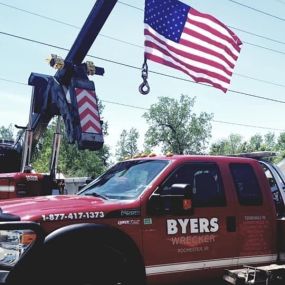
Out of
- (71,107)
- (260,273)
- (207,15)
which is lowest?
(260,273)

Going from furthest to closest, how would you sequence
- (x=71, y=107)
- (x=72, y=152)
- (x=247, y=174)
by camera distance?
Answer: 1. (x=72, y=152)
2. (x=71, y=107)
3. (x=247, y=174)

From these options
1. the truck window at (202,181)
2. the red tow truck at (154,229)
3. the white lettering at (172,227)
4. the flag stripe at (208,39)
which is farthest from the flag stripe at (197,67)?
the white lettering at (172,227)

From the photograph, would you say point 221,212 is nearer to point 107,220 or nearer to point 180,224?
point 180,224

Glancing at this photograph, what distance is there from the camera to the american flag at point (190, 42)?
972 centimetres

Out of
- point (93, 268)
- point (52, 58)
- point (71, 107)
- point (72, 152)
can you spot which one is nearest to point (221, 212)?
point (93, 268)

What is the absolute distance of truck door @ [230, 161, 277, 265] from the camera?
5613 millimetres

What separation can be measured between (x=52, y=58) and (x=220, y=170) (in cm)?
489

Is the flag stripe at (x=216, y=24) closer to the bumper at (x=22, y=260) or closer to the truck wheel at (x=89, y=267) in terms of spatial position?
the truck wheel at (x=89, y=267)

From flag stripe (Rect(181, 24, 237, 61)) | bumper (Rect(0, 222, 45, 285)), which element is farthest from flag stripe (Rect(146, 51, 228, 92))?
bumper (Rect(0, 222, 45, 285))

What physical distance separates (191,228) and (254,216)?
0.98m

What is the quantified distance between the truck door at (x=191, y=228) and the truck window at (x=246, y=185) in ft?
0.80

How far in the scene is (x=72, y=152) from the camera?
66.3 m

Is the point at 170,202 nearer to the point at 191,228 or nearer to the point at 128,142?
the point at 191,228

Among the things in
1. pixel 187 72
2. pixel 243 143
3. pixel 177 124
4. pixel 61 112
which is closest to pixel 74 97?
pixel 61 112
